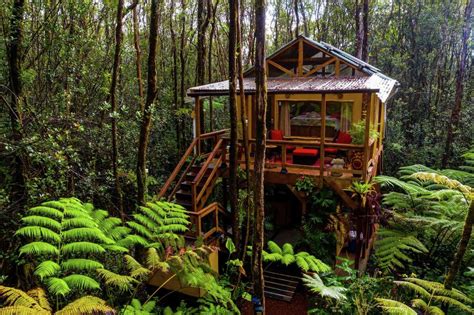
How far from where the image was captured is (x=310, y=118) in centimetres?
1265

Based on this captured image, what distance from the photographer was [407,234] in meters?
6.72

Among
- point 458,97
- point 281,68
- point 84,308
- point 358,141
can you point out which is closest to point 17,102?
point 84,308

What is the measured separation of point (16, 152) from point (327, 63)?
9.27 meters

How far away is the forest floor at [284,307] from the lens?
7863 millimetres

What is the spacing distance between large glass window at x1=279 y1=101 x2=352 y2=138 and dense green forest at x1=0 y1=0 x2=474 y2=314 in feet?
10.8

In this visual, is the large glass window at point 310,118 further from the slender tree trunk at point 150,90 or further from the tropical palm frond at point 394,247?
the slender tree trunk at point 150,90

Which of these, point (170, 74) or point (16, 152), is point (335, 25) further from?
point (16, 152)

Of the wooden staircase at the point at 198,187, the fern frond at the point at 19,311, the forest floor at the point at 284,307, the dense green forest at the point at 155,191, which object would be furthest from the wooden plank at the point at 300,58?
the fern frond at the point at 19,311

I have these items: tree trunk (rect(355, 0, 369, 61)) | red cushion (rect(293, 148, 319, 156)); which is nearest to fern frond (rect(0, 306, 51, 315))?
red cushion (rect(293, 148, 319, 156))

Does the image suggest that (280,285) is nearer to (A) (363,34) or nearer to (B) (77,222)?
(B) (77,222)

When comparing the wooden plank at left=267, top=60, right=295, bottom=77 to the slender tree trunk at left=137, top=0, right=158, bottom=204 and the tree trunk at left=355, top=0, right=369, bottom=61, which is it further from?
the slender tree trunk at left=137, top=0, right=158, bottom=204

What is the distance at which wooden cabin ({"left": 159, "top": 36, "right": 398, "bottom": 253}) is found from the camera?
329 inches

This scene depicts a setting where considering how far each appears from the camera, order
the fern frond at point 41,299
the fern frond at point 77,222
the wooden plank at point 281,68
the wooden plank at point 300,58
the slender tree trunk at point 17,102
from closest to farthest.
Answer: the fern frond at point 41,299
the fern frond at point 77,222
the slender tree trunk at point 17,102
the wooden plank at point 300,58
the wooden plank at point 281,68

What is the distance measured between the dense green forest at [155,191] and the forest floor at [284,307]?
0.22m
